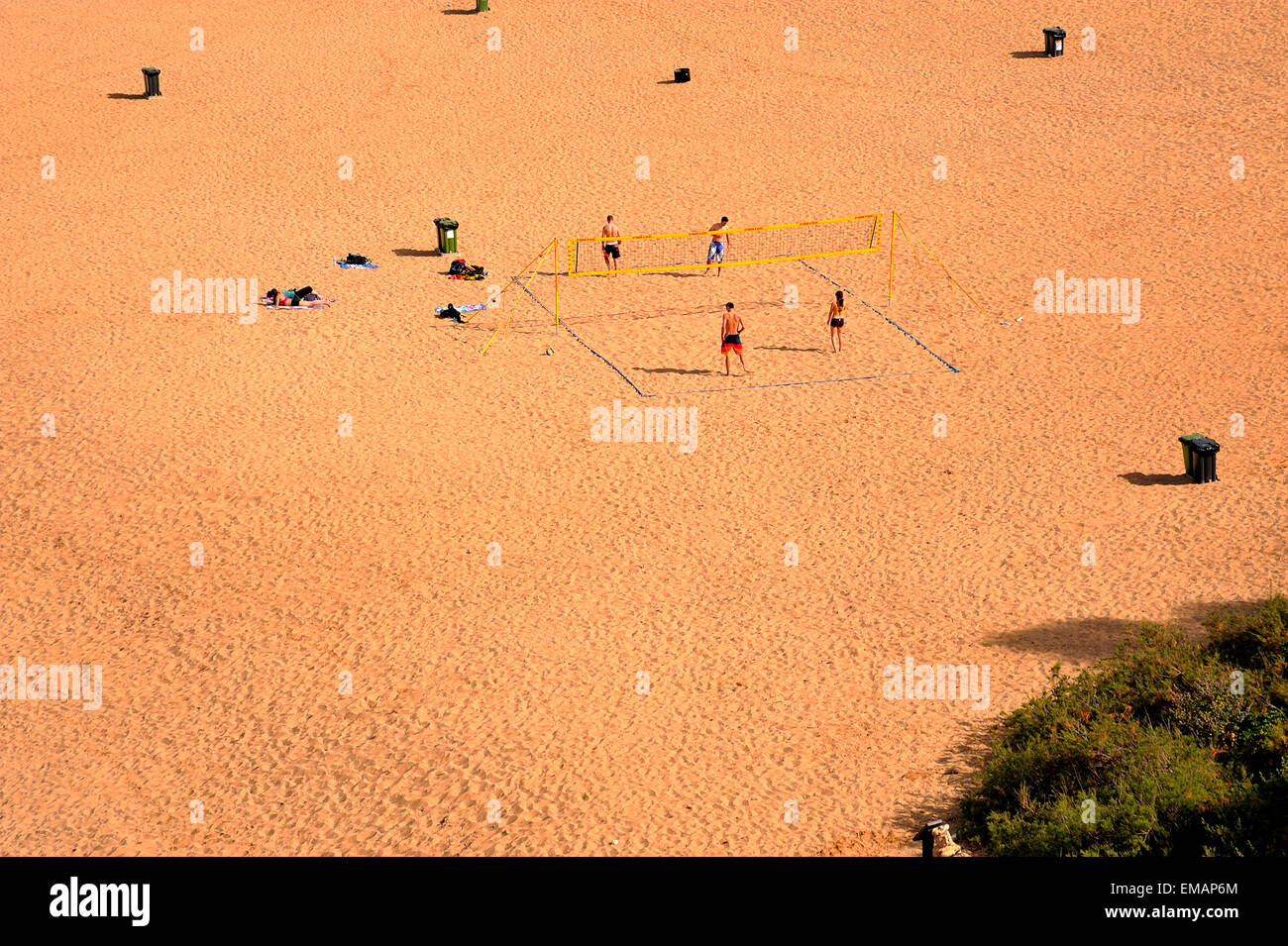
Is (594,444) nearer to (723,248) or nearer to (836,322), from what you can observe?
(836,322)

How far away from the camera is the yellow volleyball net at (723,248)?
2698cm

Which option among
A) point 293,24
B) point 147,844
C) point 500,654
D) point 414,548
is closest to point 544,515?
point 414,548

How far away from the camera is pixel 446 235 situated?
27188mm

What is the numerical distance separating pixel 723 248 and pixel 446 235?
557 centimetres

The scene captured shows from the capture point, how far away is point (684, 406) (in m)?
21.2

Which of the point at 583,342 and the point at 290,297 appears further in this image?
the point at 290,297

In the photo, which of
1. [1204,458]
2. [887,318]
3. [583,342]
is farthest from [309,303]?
[1204,458]

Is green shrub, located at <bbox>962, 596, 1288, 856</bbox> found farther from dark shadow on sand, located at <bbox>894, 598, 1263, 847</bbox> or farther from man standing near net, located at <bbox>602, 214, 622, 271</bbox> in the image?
man standing near net, located at <bbox>602, 214, 622, 271</bbox>

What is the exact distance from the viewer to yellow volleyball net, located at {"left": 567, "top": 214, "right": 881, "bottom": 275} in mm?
26984

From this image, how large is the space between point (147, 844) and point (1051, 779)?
28.0 ft

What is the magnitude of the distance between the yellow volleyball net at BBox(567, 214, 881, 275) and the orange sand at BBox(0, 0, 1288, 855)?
23.7 inches

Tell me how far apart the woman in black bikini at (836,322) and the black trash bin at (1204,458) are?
6310 mm

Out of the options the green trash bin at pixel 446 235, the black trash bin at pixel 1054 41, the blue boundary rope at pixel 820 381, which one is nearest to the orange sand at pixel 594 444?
the blue boundary rope at pixel 820 381

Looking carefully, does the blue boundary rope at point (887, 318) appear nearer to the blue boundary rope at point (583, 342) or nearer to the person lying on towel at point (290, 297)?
the blue boundary rope at point (583, 342)
